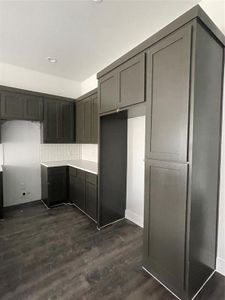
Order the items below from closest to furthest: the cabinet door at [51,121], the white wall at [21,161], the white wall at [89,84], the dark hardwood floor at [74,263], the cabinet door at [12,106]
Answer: the dark hardwood floor at [74,263] < the cabinet door at [12,106] < the white wall at [21,161] < the cabinet door at [51,121] < the white wall at [89,84]

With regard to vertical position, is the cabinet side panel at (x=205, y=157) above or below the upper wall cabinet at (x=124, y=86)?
below

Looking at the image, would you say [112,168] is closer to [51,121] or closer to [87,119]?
[87,119]

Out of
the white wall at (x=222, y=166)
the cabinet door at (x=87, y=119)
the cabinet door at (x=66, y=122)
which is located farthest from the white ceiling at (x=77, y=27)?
the cabinet door at (x=66, y=122)

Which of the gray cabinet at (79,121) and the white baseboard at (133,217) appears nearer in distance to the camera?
the white baseboard at (133,217)

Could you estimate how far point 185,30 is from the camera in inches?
55.7

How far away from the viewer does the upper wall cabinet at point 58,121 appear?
363cm

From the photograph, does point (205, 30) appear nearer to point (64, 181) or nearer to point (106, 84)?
point (106, 84)

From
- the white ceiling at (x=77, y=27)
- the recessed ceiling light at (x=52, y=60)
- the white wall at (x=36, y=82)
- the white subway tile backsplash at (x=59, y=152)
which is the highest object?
the white ceiling at (x=77, y=27)

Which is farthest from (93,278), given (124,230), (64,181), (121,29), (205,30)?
(121,29)

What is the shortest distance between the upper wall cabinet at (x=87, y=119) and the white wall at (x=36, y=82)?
71cm

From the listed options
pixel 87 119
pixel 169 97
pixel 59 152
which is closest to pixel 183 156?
pixel 169 97

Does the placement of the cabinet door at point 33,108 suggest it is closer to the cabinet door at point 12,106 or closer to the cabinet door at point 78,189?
the cabinet door at point 12,106

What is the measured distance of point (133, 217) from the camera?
302cm

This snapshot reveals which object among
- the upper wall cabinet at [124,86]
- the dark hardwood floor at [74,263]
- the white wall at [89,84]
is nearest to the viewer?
the dark hardwood floor at [74,263]
